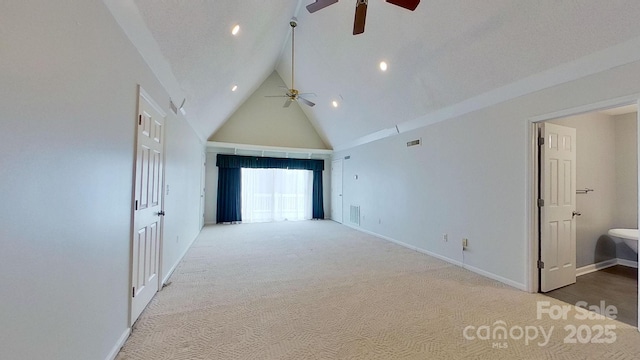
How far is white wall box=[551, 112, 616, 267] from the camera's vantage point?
3625 millimetres

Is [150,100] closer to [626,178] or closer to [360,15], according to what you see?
[360,15]

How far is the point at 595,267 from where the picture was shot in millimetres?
3705

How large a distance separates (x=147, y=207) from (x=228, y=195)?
5.15m

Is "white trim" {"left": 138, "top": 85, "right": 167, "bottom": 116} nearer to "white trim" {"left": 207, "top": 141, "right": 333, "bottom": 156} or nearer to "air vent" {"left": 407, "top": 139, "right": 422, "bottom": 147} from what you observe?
"air vent" {"left": 407, "top": 139, "right": 422, "bottom": 147}

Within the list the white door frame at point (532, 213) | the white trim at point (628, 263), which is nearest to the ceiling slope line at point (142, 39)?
the white door frame at point (532, 213)

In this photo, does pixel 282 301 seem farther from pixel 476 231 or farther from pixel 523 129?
pixel 523 129

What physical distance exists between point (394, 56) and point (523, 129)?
1.95 meters

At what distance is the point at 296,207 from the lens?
27.3ft

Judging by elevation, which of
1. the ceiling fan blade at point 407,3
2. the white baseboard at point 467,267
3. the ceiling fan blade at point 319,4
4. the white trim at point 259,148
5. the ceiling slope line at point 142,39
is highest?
the ceiling fan blade at point 319,4

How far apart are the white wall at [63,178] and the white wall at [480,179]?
396 cm

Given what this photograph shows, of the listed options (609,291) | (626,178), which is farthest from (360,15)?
(626,178)

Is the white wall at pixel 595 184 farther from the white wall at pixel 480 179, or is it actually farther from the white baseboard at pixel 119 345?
the white baseboard at pixel 119 345

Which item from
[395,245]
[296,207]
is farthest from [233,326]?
[296,207]

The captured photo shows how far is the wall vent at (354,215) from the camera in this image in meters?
6.71
